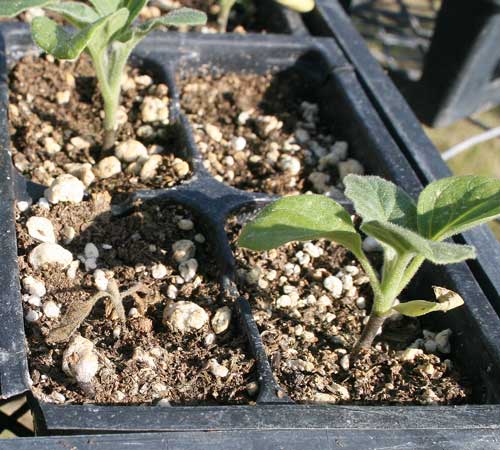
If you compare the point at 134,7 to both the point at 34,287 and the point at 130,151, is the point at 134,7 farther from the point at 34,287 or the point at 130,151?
the point at 34,287

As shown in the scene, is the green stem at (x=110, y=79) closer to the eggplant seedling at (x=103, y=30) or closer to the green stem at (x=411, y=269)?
the eggplant seedling at (x=103, y=30)

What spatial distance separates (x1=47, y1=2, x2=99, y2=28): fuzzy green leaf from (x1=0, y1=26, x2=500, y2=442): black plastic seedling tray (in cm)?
17

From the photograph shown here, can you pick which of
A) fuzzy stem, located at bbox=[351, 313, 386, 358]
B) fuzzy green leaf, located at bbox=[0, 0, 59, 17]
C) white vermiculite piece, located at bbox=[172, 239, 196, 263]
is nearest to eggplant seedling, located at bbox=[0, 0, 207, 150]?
fuzzy green leaf, located at bbox=[0, 0, 59, 17]

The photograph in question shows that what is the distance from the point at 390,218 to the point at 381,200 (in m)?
0.02

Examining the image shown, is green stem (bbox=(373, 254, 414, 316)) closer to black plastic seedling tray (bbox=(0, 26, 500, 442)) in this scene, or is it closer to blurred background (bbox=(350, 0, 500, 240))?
black plastic seedling tray (bbox=(0, 26, 500, 442))

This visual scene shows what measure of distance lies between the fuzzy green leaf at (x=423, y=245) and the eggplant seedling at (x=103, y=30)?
15.4 inches

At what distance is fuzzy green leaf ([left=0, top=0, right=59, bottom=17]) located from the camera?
933 millimetres

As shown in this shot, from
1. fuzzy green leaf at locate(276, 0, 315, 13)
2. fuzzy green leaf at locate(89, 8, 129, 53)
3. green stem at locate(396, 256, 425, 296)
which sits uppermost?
fuzzy green leaf at locate(89, 8, 129, 53)

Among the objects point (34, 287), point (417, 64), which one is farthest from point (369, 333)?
point (417, 64)

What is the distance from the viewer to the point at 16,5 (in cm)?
95

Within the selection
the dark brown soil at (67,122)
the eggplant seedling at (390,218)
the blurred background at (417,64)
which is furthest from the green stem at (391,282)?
the blurred background at (417,64)

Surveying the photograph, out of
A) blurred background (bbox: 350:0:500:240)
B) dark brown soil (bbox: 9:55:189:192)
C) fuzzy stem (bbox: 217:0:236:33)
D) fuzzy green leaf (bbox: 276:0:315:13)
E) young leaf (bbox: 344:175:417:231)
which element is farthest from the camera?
blurred background (bbox: 350:0:500:240)

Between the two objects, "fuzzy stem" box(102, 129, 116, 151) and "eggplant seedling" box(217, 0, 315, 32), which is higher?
"eggplant seedling" box(217, 0, 315, 32)

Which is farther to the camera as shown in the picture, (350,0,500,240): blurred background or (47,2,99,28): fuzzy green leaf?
(350,0,500,240): blurred background
